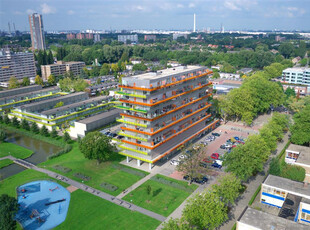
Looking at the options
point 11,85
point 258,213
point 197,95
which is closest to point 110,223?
point 258,213

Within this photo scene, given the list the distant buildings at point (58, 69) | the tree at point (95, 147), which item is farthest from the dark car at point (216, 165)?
the distant buildings at point (58, 69)

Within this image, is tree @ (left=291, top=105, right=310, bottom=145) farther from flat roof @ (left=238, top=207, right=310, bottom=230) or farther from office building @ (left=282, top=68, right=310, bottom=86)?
office building @ (left=282, top=68, right=310, bottom=86)

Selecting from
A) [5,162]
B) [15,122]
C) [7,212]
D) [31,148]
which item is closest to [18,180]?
[5,162]

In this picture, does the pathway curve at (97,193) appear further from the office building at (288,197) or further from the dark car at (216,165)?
the dark car at (216,165)

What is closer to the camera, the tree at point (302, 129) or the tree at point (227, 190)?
the tree at point (227, 190)

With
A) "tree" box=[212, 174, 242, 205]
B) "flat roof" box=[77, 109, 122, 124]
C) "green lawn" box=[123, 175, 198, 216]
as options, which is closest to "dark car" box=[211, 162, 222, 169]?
"green lawn" box=[123, 175, 198, 216]

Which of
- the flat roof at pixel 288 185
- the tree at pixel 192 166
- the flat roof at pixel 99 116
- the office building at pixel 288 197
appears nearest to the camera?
the office building at pixel 288 197

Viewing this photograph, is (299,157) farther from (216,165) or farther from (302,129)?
(216,165)
